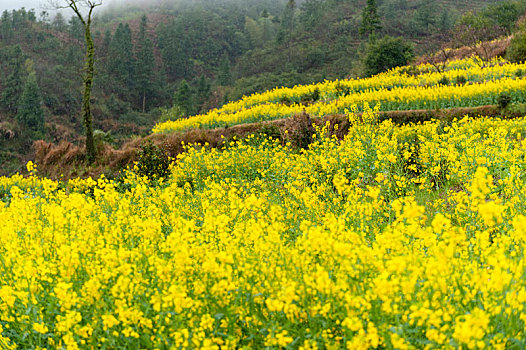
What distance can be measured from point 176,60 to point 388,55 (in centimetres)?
5906

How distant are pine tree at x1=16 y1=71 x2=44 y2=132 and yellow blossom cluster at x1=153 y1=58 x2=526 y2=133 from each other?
129 feet

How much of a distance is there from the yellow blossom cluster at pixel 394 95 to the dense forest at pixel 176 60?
2187 cm

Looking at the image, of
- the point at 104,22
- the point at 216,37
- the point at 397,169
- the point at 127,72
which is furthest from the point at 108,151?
the point at 104,22

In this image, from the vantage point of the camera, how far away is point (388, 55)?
24641 mm

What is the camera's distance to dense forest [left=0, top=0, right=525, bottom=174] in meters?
48.9

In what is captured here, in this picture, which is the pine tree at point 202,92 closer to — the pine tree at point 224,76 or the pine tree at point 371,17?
the pine tree at point 224,76

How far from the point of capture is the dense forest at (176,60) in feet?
161

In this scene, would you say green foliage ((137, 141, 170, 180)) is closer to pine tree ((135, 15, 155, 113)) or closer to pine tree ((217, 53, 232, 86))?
pine tree ((217, 53, 232, 86))

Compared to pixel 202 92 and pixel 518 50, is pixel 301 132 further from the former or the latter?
pixel 202 92

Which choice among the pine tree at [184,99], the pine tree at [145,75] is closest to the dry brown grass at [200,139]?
the pine tree at [184,99]

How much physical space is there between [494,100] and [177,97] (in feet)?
152

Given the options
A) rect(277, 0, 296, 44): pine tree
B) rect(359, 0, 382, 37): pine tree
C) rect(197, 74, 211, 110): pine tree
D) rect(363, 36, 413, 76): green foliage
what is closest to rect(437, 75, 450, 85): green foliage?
rect(363, 36, 413, 76): green foliage

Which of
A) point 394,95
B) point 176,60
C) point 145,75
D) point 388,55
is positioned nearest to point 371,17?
point 388,55

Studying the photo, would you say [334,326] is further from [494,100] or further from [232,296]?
[494,100]
